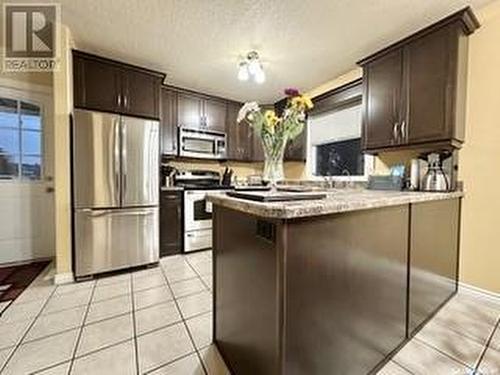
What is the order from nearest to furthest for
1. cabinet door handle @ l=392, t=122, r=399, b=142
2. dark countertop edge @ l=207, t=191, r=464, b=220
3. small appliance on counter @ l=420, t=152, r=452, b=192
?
dark countertop edge @ l=207, t=191, r=464, b=220
small appliance on counter @ l=420, t=152, r=452, b=192
cabinet door handle @ l=392, t=122, r=399, b=142

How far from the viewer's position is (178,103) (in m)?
3.89

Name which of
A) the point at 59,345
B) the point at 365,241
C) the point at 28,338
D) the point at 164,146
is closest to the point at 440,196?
the point at 365,241

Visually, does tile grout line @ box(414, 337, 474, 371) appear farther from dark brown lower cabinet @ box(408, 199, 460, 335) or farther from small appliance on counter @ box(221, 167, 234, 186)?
small appliance on counter @ box(221, 167, 234, 186)

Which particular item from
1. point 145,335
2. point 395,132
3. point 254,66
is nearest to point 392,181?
point 395,132

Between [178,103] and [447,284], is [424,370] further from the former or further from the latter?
[178,103]

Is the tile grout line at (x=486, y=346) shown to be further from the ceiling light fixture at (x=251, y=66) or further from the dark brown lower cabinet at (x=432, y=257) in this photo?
the ceiling light fixture at (x=251, y=66)

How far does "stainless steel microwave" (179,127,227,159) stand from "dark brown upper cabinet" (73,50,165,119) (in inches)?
29.5

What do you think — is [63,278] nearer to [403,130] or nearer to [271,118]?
[271,118]

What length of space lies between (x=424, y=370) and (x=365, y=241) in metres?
0.84

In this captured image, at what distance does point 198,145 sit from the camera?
4039mm

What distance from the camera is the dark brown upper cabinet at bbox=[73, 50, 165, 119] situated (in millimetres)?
2742

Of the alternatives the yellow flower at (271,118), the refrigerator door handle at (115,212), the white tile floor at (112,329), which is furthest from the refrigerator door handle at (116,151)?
the yellow flower at (271,118)

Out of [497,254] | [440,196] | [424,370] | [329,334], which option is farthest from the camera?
[497,254]

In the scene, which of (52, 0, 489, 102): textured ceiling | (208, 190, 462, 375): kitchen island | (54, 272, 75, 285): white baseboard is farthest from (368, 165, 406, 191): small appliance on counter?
(54, 272, 75, 285): white baseboard
